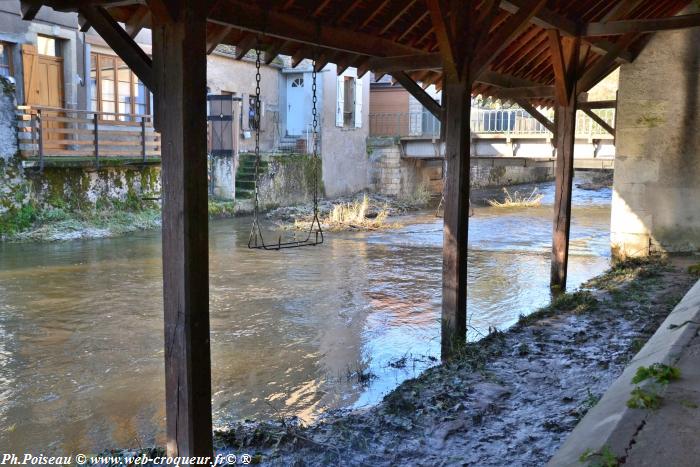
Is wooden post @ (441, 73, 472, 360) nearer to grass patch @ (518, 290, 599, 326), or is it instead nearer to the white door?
grass patch @ (518, 290, 599, 326)

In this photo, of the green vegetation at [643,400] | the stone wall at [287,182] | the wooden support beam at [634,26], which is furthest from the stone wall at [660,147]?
the stone wall at [287,182]

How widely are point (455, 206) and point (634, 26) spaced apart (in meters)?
4.08

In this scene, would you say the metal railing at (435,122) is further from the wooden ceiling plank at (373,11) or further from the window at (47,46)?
the wooden ceiling plank at (373,11)

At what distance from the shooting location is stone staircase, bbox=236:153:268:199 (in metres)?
20.0

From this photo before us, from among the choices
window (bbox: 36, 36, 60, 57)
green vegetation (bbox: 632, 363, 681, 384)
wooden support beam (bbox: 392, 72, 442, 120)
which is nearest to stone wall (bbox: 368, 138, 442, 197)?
window (bbox: 36, 36, 60, 57)

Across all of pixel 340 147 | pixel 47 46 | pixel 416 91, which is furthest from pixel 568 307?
pixel 340 147

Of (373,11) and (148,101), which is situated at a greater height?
(148,101)

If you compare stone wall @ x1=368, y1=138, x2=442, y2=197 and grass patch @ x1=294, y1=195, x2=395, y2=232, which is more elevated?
stone wall @ x1=368, y1=138, x2=442, y2=197

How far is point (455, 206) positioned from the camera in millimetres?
6066

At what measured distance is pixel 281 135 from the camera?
2425 cm

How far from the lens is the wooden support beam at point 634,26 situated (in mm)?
8247

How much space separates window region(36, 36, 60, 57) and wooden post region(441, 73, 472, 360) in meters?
12.8

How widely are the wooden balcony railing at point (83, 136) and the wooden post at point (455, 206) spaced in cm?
996

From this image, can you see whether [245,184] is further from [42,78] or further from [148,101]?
[42,78]
